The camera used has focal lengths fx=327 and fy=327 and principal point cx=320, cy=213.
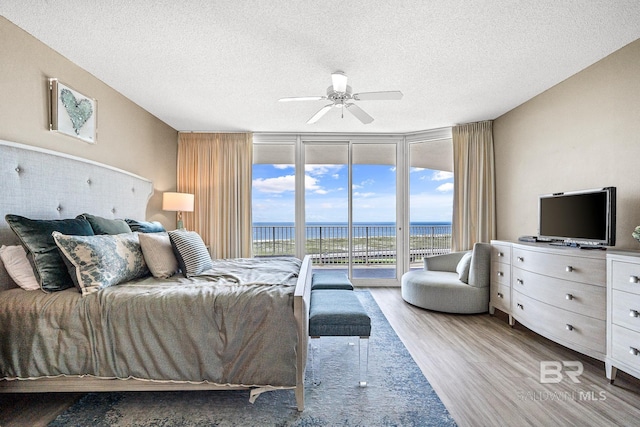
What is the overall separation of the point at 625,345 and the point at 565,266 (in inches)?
26.3

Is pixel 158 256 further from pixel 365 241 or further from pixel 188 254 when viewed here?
pixel 365 241

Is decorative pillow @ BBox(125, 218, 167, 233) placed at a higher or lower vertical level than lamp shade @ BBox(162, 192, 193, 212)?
lower

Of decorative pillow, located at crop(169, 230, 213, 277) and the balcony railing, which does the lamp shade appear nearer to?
decorative pillow, located at crop(169, 230, 213, 277)

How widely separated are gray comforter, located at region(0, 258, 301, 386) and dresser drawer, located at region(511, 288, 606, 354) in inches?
86.7

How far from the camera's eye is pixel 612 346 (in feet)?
7.29

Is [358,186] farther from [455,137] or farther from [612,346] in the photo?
[612,346]

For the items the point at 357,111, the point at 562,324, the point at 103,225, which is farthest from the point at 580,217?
the point at 103,225

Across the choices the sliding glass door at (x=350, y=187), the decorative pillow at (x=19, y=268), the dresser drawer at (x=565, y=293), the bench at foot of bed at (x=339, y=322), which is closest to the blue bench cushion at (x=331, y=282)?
the bench at foot of bed at (x=339, y=322)

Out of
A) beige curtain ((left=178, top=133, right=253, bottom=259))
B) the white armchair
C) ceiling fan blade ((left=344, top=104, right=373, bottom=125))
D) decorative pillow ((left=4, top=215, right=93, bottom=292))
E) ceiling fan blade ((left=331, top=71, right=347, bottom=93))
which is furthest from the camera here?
beige curtain ((left=178, top=133, right=253, bottom=259))

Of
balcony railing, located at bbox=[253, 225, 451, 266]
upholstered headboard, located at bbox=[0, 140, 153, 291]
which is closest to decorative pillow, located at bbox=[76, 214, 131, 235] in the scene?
upholstered headboard, located at bbox=[0, 140, 153, 291]

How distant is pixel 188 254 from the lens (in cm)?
261

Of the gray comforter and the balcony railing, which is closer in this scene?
the gray comforter

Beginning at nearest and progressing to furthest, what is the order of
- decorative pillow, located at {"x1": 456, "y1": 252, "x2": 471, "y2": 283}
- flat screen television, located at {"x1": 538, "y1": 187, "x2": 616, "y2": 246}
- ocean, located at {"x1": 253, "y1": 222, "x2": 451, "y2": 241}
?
flat screen television, located at {"x1": 538, "y1": 187, "x2": 616, "y2": 246}
decorative pillow, located at {"x1": 456, "y1": 252, "x2": 471, "y2": 283}
ocean, located at {"x1": 253, "y1": 222, "x2": 451, "y2": 241}

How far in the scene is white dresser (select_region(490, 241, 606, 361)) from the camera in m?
2.38
